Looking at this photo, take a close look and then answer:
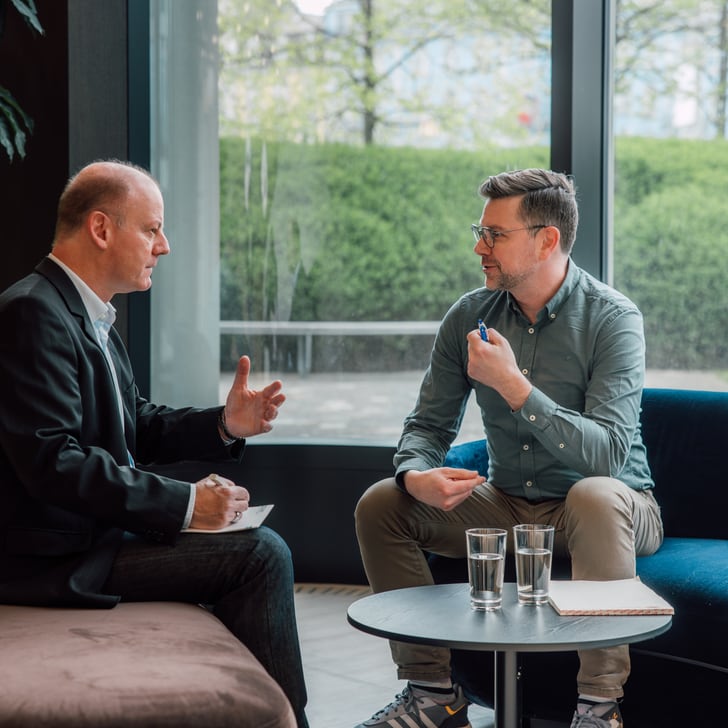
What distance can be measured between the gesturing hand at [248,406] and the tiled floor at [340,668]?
31.3 inches

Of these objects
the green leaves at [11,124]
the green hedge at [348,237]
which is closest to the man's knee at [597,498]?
the green hedge at [348,237]

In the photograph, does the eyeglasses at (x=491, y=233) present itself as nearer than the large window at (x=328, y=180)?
Yes

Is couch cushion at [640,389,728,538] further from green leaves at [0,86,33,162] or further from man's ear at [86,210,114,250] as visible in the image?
green leaves at [0,86,33,162]

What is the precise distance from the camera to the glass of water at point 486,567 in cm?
193

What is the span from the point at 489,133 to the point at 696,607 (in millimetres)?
2094

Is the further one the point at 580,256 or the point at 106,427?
the point at 580,256

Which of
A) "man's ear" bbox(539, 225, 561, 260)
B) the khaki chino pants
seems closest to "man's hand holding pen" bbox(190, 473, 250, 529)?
the khaki chino pants

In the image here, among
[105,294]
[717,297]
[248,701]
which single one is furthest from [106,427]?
[717,297]

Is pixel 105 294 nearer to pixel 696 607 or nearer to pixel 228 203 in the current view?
pixel 696 607

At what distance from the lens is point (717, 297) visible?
3.58 meters

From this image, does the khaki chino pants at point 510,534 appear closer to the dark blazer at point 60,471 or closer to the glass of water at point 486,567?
the glass of water at point 486,567


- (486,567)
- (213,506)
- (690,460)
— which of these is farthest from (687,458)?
(213,506)

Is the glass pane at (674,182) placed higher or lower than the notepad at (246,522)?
higher

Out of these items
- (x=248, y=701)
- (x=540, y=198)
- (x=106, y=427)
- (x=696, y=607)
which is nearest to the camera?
(x=248, y=701)
